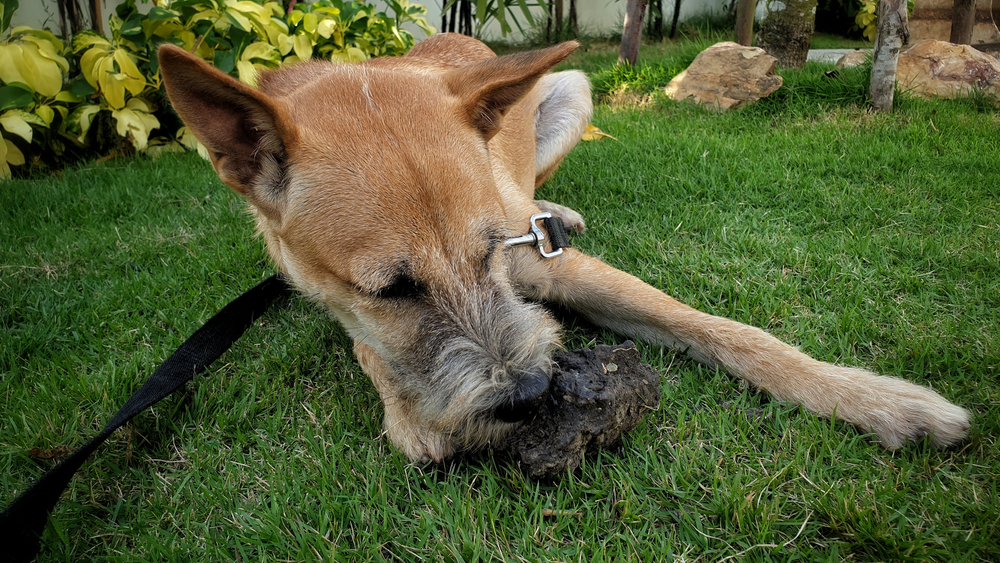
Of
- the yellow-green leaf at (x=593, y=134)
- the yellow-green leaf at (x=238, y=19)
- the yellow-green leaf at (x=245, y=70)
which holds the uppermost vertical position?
the yellow-green leaf at (x=238, y=19)

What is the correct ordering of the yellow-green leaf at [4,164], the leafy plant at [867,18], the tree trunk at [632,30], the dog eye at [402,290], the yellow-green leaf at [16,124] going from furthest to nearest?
the leafy plant at [867,18] < the tree trunk at [632,30] < the yellow-green leaf at [4,164] < the yellow-green leaf at [16,124] < the dog eye at [402,290]

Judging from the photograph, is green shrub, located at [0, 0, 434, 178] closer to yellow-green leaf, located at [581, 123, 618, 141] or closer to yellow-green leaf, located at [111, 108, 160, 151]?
yellow-green leaf, located at [111, 108, 160, 151]

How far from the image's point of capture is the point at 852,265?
3.08 m

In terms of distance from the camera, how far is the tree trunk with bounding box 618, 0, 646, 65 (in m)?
6.97

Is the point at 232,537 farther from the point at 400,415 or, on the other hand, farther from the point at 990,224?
the point at 990,224

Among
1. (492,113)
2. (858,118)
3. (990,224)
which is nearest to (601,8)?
(858,118)

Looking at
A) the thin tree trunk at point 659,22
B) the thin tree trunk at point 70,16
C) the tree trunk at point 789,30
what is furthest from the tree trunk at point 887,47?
the thin tree trunk at point 70,16

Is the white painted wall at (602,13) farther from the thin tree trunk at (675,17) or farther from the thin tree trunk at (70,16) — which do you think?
the thin tree trunk at (70,16)

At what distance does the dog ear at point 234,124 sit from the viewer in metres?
1.90

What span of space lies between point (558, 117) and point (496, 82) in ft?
8.90

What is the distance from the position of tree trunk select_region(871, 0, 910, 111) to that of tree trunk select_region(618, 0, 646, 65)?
108 inches

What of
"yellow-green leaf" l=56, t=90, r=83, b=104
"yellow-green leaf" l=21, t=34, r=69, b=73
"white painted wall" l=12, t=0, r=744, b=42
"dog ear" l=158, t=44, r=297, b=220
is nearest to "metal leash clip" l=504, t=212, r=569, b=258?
"dog ear" l=158, t=44, r=297, b=220

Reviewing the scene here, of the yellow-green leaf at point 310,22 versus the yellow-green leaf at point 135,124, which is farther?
the yellow-green leaf at point 310,22

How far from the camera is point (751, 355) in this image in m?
2.32
